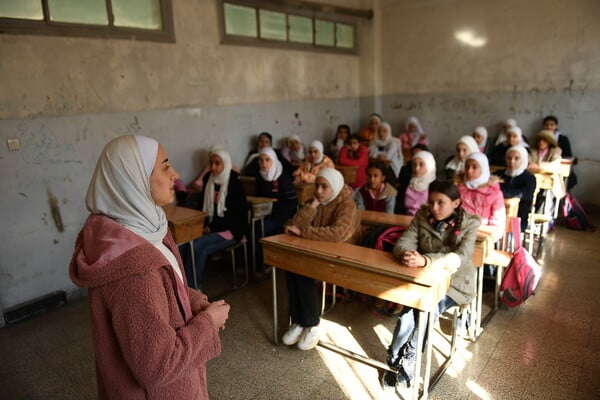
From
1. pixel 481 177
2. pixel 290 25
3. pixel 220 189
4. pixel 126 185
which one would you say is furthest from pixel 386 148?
pixel 126 185

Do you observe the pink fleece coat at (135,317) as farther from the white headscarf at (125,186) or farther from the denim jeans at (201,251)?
the denim jeans at (201,251)

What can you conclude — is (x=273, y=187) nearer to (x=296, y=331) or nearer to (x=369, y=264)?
(x=296, y=331)

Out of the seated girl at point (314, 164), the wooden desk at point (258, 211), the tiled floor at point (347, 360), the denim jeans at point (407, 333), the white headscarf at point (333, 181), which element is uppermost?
the white headscarf at point (333, 181)

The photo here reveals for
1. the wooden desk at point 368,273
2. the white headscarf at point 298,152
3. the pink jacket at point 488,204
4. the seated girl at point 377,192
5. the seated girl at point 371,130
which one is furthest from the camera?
the seated girl at point 371,130

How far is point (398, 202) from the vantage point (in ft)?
13.5

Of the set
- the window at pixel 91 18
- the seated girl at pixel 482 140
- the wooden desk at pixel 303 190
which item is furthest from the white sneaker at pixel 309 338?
the seated girl at pixel 482 140

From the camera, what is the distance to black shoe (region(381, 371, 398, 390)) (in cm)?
236

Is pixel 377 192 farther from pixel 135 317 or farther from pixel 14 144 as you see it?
pixel 14 144

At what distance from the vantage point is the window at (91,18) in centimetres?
337

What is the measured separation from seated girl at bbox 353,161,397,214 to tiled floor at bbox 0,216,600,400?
868mm

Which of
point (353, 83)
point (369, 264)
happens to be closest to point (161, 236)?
point (369, 264)

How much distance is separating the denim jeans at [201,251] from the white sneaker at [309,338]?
4.02ft

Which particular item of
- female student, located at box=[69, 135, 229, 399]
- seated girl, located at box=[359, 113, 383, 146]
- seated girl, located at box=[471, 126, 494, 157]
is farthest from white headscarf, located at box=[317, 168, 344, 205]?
seated girl, located at box=[359, 113, 383, 146]

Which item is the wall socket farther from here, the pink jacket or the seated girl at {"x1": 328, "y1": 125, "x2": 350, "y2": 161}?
the seated girl at {"x1": 328, "y1": 125, "x2": 350, "y2": 161}
